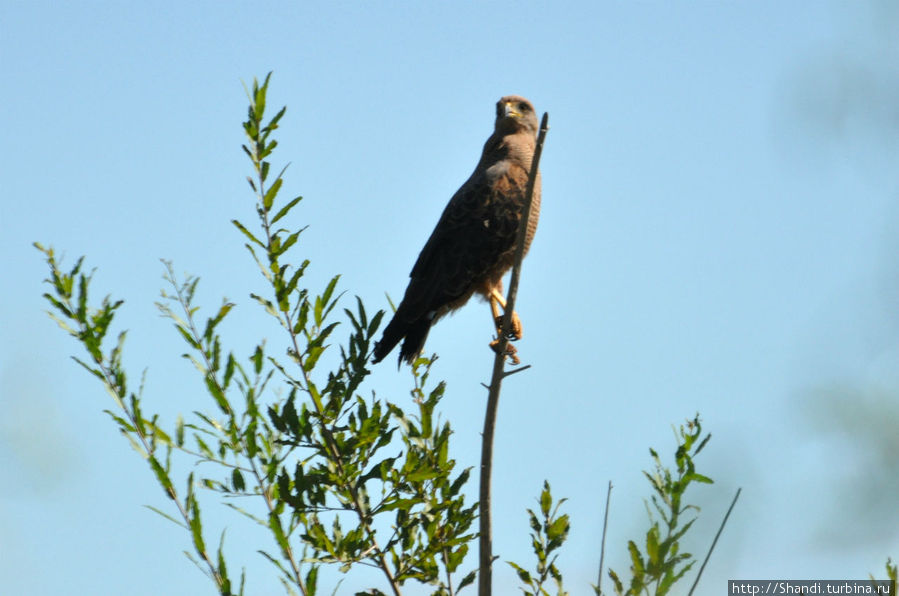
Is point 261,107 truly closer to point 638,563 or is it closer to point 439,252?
point 638,563

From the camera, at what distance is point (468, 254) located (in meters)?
6.92

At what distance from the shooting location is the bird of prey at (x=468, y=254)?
21.6ft

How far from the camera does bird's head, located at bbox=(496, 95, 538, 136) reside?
7.96 meters

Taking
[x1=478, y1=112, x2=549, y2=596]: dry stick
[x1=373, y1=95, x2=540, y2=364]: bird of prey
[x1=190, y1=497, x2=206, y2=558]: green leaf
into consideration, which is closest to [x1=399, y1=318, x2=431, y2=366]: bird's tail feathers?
[x1=373, y1=95, x2=540, y2=364]: bird of prey

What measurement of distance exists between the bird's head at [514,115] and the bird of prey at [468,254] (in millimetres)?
520

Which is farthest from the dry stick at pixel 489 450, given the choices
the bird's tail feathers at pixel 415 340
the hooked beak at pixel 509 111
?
the hooked beak at pixel 509 111

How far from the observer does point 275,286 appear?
3.44m

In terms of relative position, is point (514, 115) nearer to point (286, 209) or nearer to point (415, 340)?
point (415, 340)

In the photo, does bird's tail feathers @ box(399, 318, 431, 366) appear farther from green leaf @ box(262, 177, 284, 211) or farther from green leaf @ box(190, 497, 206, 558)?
green leaf @ box(190, 497, 206, 558)

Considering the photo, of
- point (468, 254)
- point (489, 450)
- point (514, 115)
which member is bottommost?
point (489, 450)

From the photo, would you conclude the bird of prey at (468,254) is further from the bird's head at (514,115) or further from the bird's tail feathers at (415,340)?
the bird's head at (514,115)

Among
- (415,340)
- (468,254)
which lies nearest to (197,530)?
(415,340)

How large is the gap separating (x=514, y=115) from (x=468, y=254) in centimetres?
156

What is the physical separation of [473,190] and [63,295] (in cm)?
452
